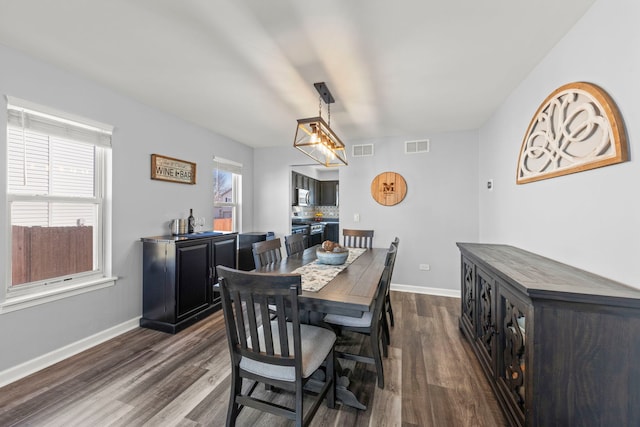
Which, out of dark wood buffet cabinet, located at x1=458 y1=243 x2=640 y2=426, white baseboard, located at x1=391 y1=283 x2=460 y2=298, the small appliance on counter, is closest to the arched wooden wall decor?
dark wood buffet cabinet, located at x1=458 y1=243 x2=640 y2=426

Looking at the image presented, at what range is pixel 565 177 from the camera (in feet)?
5.68

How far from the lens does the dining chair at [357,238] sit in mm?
3706

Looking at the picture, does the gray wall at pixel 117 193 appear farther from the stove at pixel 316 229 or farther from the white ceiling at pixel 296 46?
the stove at pixel 316 229

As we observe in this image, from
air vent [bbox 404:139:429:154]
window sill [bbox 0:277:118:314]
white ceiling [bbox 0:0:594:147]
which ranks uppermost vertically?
white ceiling [bbox 0:0:594:147]

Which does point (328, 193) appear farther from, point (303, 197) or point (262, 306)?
point (262, 306)

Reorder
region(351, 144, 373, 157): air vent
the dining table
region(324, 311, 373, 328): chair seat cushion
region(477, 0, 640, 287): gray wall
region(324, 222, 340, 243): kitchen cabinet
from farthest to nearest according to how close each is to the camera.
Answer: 1. region(324, 222, 340, 243): kitchen cabinet
2. region(351, 144, 373, 157): air vent
3. region(324, 311, 373, 328): chair seat cushion
4. the dining table
5. region(477, 0, 640, 287): gray wall

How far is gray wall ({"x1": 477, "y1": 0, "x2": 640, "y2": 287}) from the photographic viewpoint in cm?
125

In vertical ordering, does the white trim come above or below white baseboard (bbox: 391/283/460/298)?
above

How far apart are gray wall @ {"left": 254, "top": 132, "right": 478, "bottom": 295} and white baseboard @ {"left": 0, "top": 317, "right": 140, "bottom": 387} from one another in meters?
3.14

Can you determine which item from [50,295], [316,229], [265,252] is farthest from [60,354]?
[316,229]

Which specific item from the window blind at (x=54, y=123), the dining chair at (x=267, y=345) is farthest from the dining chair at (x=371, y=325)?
the window blind at (x=54, y=123)

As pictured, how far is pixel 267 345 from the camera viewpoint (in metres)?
1.35

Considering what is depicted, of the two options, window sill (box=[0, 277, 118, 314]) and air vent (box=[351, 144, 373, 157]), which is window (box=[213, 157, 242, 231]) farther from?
air vent (box=[351, 144, 373, 157])

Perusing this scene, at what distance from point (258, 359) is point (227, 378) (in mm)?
861
